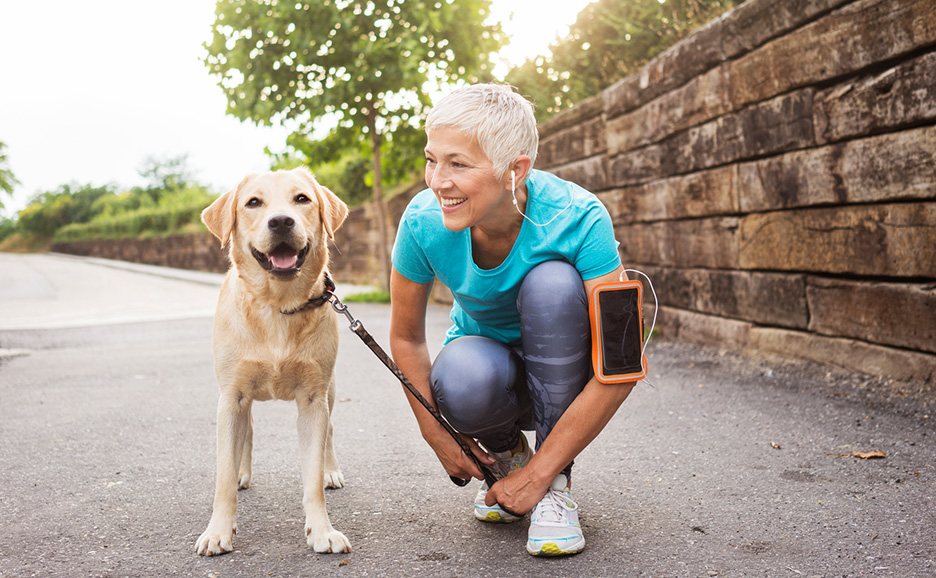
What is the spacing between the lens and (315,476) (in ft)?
7.99

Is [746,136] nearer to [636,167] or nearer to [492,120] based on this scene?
[636,167]

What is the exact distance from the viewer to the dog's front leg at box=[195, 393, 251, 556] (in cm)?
228

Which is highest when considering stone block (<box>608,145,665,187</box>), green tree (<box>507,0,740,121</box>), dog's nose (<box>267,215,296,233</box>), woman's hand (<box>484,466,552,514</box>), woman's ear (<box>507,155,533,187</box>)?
green tree (<box>507,0,740,121</box>)

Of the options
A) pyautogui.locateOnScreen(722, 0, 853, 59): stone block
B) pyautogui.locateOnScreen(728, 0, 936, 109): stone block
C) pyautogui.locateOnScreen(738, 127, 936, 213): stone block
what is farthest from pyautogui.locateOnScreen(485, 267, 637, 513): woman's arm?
pyautogui.locateOnScreen(722, 0, 853, 59): stone block

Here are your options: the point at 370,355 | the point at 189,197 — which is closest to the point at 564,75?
the point at 370,355

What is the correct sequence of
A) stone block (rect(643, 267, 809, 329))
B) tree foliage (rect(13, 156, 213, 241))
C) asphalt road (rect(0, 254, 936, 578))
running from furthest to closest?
tree foliage (rect(13, 156, 213, 241)) < stone block (rect(643, 267, 809, 329)) < asphalt road (rect(0, 254, 936, 578))

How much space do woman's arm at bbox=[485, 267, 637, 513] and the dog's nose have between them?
41.7 inches

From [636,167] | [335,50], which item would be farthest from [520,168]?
[335,50]

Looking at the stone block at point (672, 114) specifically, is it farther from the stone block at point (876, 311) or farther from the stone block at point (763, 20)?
the stone block at point (876, 311)

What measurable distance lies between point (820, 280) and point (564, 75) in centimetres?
563

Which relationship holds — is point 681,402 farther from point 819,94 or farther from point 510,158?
point 510,158

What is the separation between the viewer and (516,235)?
2.42 metres

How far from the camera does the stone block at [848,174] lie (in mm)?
3525

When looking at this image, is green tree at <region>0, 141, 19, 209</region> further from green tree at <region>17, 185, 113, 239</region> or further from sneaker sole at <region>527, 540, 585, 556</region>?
sneaker sole at <region>527, 540, 585, 556</region>
